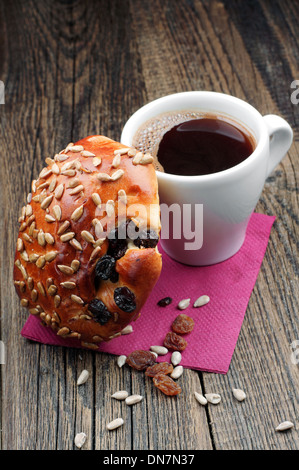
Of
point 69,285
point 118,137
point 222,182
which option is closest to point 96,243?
point 69,285

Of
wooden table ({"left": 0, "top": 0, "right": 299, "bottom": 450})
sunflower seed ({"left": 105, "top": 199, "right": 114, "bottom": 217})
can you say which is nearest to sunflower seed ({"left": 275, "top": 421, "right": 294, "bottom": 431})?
wooden table ({"left": 0, "top": 0, "right": 299, "bottom": 450})

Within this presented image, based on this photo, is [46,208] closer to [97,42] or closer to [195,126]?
[195,126]

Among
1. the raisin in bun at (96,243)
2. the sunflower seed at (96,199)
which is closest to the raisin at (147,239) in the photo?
the raisin in bun at (96,243)

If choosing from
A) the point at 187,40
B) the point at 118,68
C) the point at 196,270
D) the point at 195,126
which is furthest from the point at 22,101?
the point at 196,270

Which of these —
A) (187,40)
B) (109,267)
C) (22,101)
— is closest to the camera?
(109,267)

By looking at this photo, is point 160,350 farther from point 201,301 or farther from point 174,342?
point 201,301
